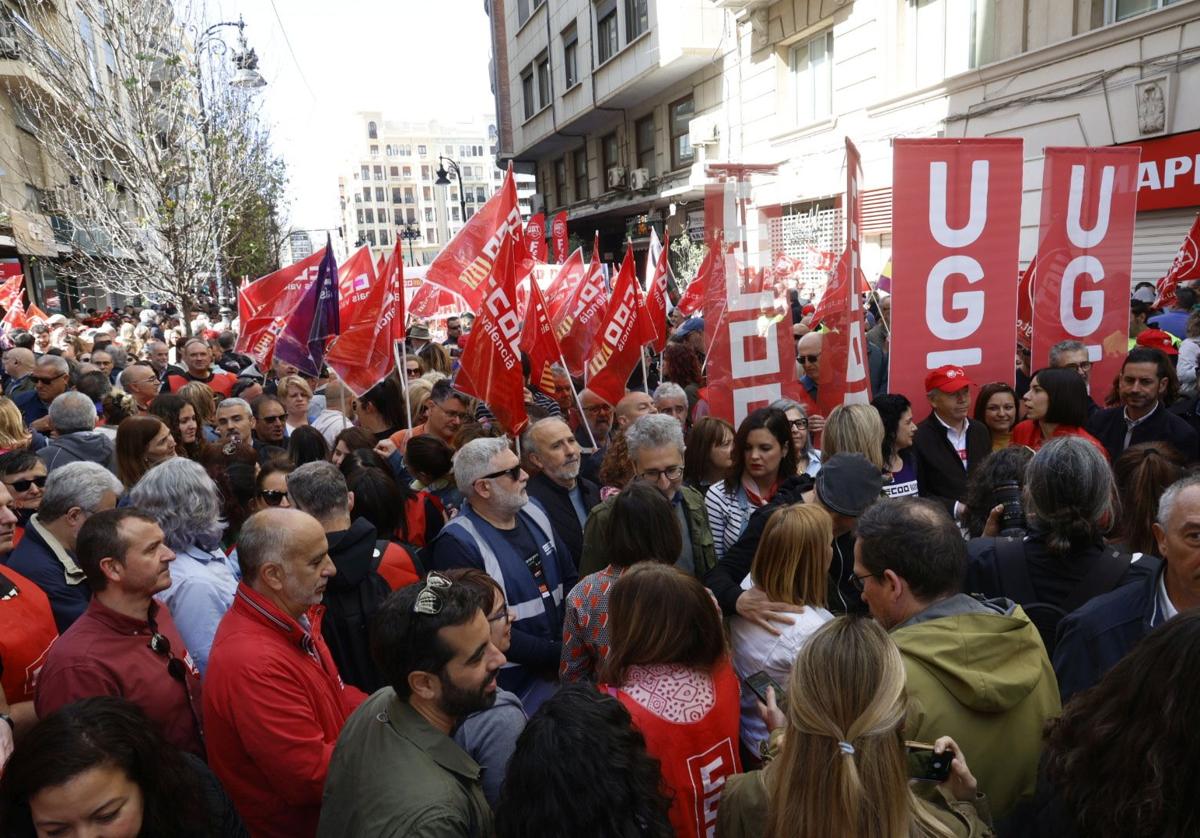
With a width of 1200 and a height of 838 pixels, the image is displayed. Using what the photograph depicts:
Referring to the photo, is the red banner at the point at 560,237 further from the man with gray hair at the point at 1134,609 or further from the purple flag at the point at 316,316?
the man with gray hair at the point at 1134,609

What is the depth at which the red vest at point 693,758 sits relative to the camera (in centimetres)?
200

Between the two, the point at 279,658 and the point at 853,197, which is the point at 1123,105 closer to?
the point at 853,197

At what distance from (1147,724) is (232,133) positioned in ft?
52.8

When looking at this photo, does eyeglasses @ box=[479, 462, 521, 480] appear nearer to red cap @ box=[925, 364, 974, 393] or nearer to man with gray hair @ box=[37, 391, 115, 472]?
red cap @ box=[925, 364, 974, 393]

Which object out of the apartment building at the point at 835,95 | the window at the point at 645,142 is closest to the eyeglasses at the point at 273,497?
the apartment building at the point at 835,95

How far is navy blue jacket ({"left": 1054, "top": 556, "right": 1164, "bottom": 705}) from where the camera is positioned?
2.11 metres

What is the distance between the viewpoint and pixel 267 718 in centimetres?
227

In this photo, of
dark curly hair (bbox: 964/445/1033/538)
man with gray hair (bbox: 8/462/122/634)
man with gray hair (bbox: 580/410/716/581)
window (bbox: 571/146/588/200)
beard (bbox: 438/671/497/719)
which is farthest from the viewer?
window (bbox: 571/146/588/200)

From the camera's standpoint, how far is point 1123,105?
10367 millimetres

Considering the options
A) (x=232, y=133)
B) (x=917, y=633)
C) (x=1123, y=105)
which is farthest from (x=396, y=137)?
(x=917, y=633)

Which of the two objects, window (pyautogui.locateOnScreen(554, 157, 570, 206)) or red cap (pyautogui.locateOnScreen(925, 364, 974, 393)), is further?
window (pyautogui.locateOnScreen(554, 157, 570, 206))

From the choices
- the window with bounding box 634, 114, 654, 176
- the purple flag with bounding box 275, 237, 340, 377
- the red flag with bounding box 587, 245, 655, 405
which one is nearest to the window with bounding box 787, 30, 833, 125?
the window with bounding box 634, 114, 654, 176

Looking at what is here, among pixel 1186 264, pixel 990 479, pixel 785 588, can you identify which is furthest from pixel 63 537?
pixel 1186 264

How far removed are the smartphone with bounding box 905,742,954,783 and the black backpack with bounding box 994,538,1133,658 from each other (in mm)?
1035
